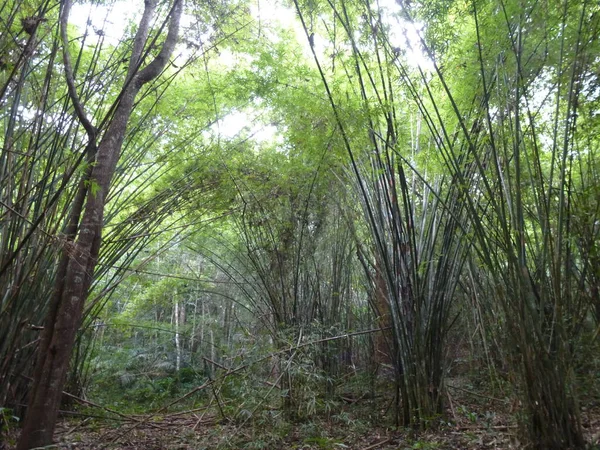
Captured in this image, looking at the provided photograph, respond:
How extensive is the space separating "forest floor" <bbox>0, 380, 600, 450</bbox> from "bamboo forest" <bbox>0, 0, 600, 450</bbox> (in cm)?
2

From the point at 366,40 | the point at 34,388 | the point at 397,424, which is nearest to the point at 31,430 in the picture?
the point at 34,388

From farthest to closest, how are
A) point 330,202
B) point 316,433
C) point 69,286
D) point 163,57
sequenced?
point 330,202 < point 316,433 < point 163,57 < point 69,286

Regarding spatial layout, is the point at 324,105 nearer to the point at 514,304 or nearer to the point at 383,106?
the point at 383,106

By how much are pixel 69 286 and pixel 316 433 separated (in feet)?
5.96

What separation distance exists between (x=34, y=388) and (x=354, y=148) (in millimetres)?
2244

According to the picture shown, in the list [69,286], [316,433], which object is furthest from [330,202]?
[69,286]

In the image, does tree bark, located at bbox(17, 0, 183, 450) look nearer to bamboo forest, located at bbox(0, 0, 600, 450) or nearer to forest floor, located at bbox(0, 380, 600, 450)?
bamboo forest, located at bbox(0, 0, 600, 450)

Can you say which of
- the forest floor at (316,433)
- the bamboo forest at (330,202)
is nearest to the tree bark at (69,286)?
the bamboo forest at (330,202)

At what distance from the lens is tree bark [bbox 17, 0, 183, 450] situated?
1814mm

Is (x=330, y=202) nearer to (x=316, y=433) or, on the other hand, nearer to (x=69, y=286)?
(x=316, y=433)

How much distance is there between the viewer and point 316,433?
109 inches

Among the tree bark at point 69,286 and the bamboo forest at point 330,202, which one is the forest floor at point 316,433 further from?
the tree bark at point 69,286

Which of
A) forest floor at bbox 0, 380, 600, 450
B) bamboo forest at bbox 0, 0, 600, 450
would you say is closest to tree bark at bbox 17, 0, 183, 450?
bamboo forest at bbox 0, 0, 600, 450

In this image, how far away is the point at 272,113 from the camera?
13.5 ft
